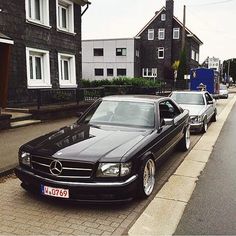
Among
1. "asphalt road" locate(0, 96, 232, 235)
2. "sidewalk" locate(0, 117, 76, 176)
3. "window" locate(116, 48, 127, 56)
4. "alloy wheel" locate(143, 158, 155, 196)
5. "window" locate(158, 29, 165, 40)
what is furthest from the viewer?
"window" locate(158, 29, 165, 40)

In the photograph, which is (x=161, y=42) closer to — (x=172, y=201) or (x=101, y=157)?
(x=172, y=201)

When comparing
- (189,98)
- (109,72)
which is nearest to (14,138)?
(189,98)

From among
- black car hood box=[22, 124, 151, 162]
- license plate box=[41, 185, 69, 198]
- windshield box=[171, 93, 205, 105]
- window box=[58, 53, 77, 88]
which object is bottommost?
license plate box=[41, 185, 69, 198]

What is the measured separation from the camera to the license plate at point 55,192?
417cm

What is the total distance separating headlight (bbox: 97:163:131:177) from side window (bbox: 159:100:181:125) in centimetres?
190

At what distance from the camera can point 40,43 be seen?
1492cm

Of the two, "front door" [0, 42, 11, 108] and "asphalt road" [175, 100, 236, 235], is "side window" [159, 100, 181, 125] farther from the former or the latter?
"front door" [0, 42, 11, 108]

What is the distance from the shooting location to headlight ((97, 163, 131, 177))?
418cm

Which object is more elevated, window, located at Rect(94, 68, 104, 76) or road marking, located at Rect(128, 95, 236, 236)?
window, located at Rect(94, 68, 104, 76)

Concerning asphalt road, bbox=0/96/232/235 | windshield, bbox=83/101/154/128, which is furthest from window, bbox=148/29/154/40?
asphalt road, bbox=0/96/232/235

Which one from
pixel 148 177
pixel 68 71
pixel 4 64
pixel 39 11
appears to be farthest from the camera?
pixel 68 71

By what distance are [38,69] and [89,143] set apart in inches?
449

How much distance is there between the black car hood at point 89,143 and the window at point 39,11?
10533 millimetres

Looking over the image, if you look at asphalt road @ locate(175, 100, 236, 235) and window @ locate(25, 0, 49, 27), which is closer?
asphalt road @ locate(175, 100, 236, 235)
